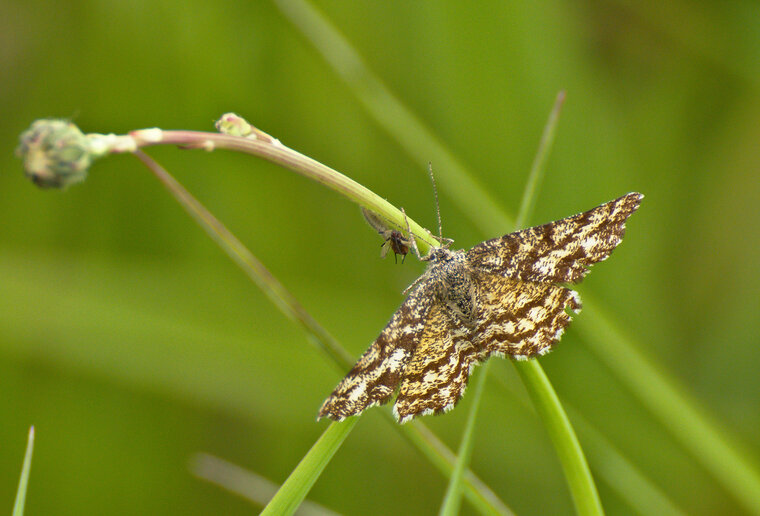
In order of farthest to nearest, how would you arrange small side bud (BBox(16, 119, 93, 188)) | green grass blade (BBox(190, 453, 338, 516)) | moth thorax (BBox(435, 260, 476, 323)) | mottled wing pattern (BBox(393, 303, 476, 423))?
1. green grass blade (BBox(190, 453, 338, 516))
2. moth thorax (BBox(435, 260, 476, 323))
3. mottled wing pattern (BBox(393, 303, 476, 423))
4. small side bud (BBox(16, 119, 93, 188))

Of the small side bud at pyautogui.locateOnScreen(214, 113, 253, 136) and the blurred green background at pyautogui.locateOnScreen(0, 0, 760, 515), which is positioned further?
the blurred green background at pyautogui.locateOnScreen(0, 0, 760, 515)

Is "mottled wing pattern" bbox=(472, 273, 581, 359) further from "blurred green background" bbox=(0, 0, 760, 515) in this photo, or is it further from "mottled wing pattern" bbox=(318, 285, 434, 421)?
"blurred green background" bbox=(0, 0, 760, 515)

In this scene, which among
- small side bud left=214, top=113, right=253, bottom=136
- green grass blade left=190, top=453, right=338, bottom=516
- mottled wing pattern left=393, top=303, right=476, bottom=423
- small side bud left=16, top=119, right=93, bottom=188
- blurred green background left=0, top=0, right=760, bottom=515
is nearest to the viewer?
small side bud left=16, top=119, right=93, bottom=188

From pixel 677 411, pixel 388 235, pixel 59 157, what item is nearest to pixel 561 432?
pixel 388 235

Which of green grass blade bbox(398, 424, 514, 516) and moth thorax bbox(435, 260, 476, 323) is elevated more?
moth thorax bbox(435, 260, 476, 323)

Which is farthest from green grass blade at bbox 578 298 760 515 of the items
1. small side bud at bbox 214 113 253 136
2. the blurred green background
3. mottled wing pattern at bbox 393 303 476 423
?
small side bud at bbox 214 113 253 136

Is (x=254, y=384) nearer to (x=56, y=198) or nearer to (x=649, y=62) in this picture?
(x=56, y=198)

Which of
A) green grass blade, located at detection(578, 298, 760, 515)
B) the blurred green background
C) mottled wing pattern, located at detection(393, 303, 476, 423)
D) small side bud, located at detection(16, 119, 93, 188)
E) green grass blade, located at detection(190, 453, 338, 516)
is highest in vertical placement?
the blurred green background
